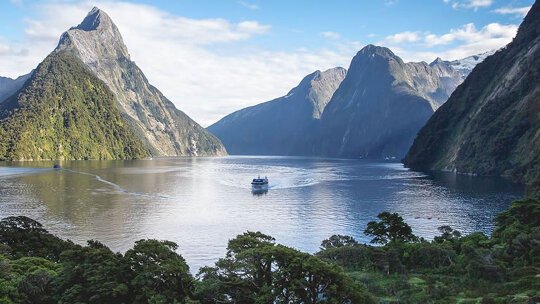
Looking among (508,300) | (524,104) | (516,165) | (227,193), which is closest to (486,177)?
(516,165)

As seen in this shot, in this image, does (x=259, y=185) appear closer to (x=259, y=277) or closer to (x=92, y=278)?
(x=259, y=277)

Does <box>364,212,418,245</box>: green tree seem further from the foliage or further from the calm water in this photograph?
the foliage

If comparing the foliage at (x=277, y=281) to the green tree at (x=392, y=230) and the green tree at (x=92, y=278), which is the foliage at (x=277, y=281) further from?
the green tree at (x=392, y=230)

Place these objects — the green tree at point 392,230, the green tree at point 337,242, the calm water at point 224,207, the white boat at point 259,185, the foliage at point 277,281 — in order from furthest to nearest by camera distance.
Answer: the white boat at point 259,185
the calm water at point 224,207
the green tree at point 337,242
the green tree at point 392,230
the foliage at point 277,281

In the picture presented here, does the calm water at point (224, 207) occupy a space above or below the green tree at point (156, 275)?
below

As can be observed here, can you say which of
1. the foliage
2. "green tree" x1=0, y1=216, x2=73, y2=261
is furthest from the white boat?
the foliage

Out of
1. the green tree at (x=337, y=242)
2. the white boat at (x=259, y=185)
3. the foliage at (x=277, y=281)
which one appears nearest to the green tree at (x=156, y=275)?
the foliage at (x=277, y=281)

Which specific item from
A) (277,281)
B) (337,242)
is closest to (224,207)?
(337,242)
